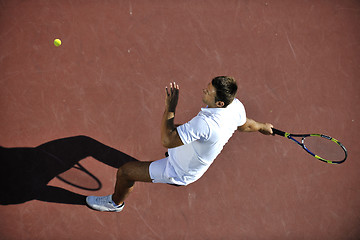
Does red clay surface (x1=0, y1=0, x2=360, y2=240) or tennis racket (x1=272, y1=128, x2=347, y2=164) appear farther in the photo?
→ red clay surface (x1=0, y1=0, x2=360, y2=240)

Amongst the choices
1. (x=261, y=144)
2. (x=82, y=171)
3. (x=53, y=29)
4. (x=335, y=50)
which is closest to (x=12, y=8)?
(x=53, y=29)

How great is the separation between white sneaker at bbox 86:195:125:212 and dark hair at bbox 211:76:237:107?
186cm

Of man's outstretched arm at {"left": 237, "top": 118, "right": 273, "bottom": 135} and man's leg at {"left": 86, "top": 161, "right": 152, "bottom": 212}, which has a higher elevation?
man's outstretched arm at {"left": 237, "top": 118, "right": 273, "bottom": 135}

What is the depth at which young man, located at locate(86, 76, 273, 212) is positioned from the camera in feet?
8.03

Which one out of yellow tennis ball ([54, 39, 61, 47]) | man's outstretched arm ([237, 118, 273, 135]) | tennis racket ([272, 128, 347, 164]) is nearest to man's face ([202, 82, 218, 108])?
man's outstretched arm ([237, 118, 273, 135])

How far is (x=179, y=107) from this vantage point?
4004mm

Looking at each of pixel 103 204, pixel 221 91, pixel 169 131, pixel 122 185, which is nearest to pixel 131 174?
pixel 122 185

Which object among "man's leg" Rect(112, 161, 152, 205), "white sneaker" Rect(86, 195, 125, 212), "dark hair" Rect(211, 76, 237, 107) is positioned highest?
"dark hair" Rect(211, 76, 237, 107)

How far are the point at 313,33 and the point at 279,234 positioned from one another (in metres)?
2.76

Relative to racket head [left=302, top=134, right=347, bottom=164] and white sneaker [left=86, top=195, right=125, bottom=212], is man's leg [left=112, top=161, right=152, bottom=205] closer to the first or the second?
white sneaker [left=86, top=195, right=125, bottom=212]

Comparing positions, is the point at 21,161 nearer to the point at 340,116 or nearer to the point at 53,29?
the point at 53,29

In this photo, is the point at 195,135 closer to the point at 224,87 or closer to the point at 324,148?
the point at 224,87

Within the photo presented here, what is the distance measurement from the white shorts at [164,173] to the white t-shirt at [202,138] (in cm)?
2

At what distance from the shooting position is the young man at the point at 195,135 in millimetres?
2447
